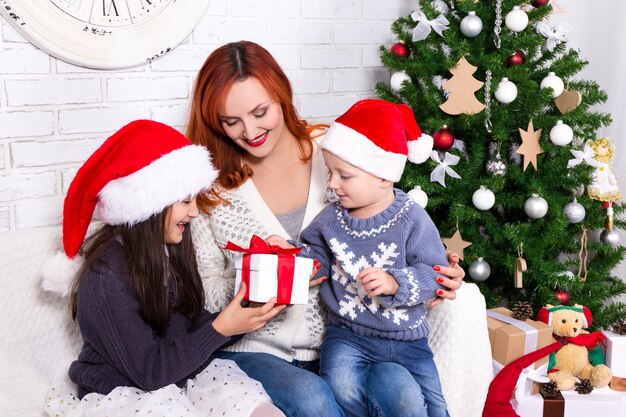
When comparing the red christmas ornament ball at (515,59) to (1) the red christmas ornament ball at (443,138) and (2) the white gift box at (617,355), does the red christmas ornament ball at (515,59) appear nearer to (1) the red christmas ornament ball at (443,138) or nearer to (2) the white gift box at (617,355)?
(1) the red christmas ornament ball at (443,138)

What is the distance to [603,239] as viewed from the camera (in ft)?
8.84

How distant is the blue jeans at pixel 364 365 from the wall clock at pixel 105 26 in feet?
3.87

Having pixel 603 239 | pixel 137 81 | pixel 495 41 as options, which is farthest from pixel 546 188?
pixel 137 81

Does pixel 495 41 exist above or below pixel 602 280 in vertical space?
above

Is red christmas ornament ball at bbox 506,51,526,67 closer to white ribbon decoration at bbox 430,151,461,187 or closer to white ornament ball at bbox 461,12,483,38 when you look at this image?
white ornament ball at bbox 461,12,483,38

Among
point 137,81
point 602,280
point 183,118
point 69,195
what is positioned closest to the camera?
point 69,195

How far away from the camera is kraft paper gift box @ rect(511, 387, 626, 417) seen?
2.40 m

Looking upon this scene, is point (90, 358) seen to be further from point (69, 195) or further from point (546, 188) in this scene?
point (546, 188)

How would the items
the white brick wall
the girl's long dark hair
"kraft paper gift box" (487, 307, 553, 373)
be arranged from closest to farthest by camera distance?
A: the girl's long dark hair → the white brick wall → "kraft paper gift box" (487, 307, 553, 373)

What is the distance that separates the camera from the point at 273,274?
1.69 meters

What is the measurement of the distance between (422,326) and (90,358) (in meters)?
0.88

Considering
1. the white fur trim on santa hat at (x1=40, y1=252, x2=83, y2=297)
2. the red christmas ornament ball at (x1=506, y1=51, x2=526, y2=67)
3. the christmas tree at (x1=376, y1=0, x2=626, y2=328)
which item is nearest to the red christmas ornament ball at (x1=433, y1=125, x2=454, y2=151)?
the christmas tree at (x1=376, y1=0, x2=626, y2=328)

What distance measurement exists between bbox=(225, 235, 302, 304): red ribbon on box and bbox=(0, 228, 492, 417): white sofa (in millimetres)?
564

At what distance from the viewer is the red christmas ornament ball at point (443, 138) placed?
248 cm
